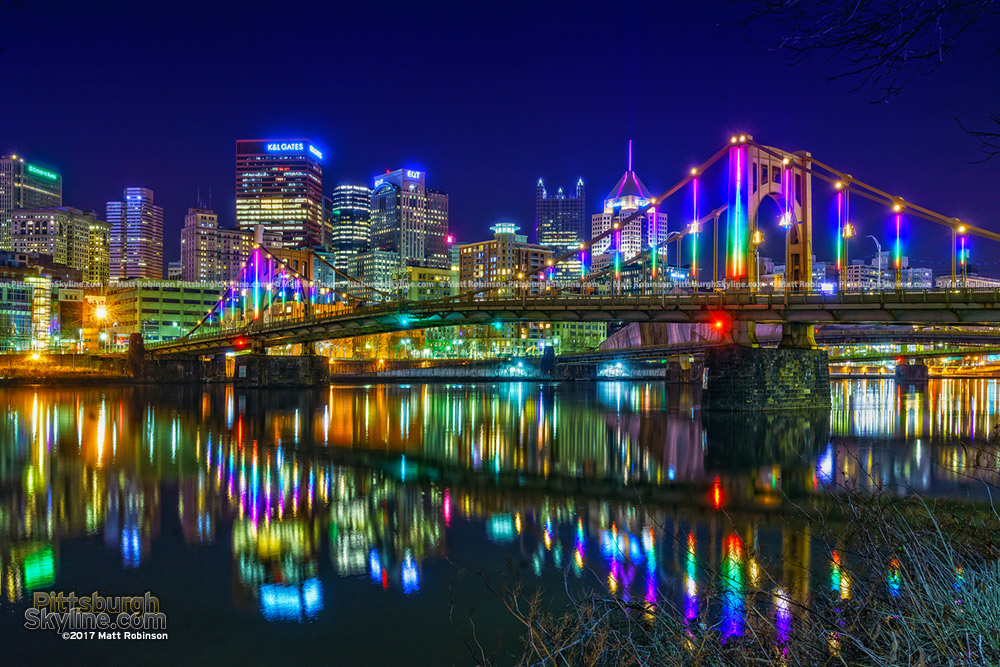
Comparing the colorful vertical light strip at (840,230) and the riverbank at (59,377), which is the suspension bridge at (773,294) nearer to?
the colorful vertical light strip at (840,230)

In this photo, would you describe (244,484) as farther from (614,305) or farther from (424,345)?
(424,345)

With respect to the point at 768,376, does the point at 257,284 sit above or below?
above

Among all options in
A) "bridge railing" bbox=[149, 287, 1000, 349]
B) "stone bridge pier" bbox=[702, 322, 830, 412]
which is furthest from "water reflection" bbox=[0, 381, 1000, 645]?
"bridge railing" bbox=[149, 287, 1000, 349]

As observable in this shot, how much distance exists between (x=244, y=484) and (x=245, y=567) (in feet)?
23.4

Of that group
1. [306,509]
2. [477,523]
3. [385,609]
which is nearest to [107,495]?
[306,509]

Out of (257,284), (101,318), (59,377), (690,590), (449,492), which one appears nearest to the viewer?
(690,590)

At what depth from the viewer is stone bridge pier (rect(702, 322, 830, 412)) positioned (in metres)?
36.4

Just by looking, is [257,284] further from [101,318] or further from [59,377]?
[101,318]

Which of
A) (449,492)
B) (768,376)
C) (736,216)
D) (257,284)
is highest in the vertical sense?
(736,216)

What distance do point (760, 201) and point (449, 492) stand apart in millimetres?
29806

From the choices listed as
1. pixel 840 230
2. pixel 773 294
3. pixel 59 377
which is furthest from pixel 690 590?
pixel 59 377

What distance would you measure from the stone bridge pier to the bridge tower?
326 cm

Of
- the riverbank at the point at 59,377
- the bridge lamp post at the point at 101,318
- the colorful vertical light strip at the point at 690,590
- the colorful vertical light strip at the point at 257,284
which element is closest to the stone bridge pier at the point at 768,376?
the colorful vertical light strip at the point at 690,590

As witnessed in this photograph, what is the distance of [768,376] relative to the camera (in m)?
36.7
